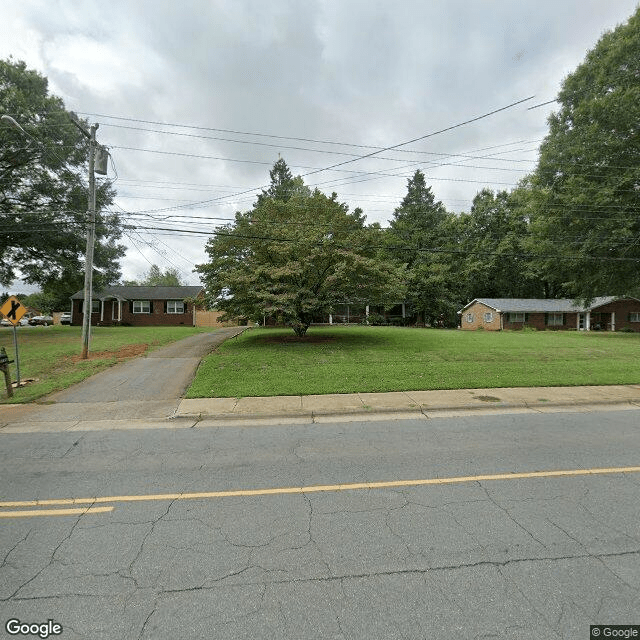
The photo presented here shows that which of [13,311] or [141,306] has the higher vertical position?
[141,306]

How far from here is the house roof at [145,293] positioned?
38.7 m

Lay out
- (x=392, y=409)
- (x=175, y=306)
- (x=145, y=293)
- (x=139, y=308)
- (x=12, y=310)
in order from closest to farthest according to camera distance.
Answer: (x=392, y=409)
(x=12, y=310)
(x=139, y=308)
(x=175, y=306)
(x=145, y=293)

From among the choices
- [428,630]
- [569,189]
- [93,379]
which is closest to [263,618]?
[428,630]

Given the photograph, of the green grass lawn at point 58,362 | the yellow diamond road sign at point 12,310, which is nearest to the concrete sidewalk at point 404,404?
the green grass lawn at point 58,362

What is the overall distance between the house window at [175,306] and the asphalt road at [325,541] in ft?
117

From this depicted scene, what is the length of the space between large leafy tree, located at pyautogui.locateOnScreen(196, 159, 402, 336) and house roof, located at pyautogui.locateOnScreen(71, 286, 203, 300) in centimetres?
2409

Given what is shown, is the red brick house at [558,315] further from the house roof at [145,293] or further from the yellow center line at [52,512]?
the yellow center line at [52,512]

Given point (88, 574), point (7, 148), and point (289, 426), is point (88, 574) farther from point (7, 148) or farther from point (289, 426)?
point (7, 148)

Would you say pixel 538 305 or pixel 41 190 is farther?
pixel 538 305

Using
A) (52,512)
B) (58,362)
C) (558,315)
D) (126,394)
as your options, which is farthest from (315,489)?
(558,315)

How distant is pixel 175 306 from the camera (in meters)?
39.7

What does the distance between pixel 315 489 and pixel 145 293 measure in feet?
134

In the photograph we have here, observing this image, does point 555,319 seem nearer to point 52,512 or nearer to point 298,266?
point 298,266

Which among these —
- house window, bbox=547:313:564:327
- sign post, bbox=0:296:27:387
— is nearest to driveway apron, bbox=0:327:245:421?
sign post, bbox=0:296:27:387
